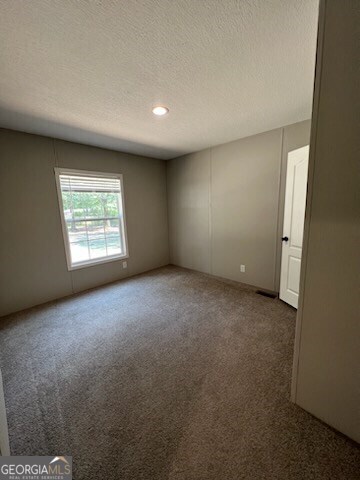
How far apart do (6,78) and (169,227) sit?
3.46 metres

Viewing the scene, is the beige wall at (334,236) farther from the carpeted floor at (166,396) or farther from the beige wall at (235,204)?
the beige wall at (235,204)

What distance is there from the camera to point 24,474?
96cm

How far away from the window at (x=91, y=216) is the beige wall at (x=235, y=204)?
4.31 feet

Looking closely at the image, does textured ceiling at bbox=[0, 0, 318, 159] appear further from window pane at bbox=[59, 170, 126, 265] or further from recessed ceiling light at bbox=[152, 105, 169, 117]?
window pane at bbox=[59, 170, 126, 265]

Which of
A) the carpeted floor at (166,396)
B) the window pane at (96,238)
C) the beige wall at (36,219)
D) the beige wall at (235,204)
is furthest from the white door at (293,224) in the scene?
the window pane at (96,238)

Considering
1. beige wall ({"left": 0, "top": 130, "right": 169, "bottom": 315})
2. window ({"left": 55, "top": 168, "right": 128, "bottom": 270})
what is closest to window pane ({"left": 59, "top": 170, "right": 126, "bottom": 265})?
window ({"left": 55, "top": 168, "right": 128, "bottom": 270})

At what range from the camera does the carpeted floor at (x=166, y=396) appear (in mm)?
1071

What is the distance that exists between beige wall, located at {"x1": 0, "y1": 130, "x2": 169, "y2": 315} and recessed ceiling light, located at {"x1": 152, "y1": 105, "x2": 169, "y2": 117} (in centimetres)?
168

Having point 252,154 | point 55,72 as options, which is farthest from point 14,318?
point 252,154

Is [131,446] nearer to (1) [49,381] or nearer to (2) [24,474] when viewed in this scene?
(2) [24,474]

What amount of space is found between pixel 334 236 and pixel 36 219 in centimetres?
346

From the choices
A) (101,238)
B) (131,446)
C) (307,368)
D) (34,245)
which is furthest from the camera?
(101,238)

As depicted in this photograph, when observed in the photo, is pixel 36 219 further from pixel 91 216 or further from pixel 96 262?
pixel 96 262

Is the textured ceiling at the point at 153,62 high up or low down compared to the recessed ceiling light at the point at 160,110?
up
